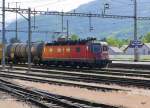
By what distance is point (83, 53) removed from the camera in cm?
4872

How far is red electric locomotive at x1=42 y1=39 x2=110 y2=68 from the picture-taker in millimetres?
48312

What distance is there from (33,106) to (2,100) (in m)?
2.87

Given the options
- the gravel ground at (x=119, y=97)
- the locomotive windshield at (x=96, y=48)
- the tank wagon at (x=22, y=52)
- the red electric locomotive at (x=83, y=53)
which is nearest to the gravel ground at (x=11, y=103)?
the gravel ground at (x=119, y=97)

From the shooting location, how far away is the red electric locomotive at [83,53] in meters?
48.3

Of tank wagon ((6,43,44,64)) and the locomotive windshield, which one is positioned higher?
the locomotive windshield

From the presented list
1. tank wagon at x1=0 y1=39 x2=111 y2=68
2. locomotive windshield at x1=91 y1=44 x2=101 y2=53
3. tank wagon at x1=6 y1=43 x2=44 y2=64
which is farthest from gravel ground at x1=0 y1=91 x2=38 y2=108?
tank wagon at x1=6 y1=43 x2=44 y2=64

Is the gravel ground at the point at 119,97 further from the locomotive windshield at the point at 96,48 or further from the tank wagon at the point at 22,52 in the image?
the tank wagon at the point at 22,52

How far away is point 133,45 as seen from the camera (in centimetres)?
5834

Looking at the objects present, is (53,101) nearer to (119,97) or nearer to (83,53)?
(119,97)

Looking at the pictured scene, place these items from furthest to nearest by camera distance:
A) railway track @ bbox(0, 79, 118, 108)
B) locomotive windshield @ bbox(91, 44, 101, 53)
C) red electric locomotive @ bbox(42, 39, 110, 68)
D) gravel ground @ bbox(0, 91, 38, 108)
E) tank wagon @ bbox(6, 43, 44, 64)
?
tank wagon @ bbox(6, 43, 44, 64) < locomotive windshield @ bbox(91, 44, 101, 53) < red electric locomotive @ bbox(42, 39, 110, 68) < gravel ground @ bbox(0, 91, 38, 108) < railway track @ bbox(0, 79, 118, 108)

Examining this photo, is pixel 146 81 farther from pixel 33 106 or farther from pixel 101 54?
pixel 101 54

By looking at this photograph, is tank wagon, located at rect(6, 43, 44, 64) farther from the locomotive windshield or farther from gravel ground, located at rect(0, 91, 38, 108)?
gravel ground, located at rect(0, 91, 38, 108)

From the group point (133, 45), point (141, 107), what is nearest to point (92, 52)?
point (133, 45)

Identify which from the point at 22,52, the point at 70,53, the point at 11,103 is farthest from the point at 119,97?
the point at 22,52
